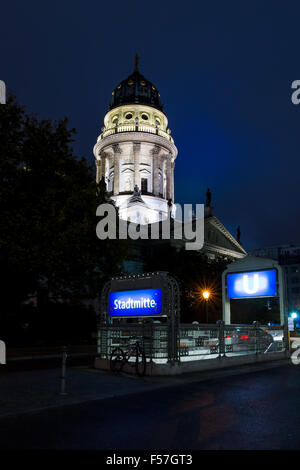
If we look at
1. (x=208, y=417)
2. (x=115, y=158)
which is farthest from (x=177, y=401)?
(x=115, y=158)

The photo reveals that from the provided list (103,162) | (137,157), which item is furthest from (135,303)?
(103,162)

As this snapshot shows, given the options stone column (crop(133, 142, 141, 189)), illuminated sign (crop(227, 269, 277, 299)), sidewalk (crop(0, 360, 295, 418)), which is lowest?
sidewalk (crop(0, 360, 295, 418))

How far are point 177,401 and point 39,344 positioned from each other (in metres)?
20.8

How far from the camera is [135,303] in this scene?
16.8 m

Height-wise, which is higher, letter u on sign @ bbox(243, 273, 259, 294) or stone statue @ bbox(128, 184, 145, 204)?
stone statue @ bbox(128, 184, 145, 204)

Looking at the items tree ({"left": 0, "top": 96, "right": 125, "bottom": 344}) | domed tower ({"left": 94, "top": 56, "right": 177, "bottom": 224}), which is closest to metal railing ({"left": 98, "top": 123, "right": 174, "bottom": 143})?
domed tower ({"left": 94, "top": 56, "right": 177, "bottom": 224})

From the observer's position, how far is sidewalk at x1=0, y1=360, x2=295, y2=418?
383 inches

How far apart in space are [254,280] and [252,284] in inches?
8.8

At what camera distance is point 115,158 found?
87562 mm

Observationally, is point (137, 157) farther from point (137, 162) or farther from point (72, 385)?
point (72, 385)

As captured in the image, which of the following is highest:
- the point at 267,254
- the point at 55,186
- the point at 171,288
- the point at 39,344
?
the point at 267,254

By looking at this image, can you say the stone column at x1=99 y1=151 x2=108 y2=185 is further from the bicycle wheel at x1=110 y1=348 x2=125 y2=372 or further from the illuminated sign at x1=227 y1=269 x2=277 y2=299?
the bicycle wheel at x1=110 y1=348 x2=125 y2=372
